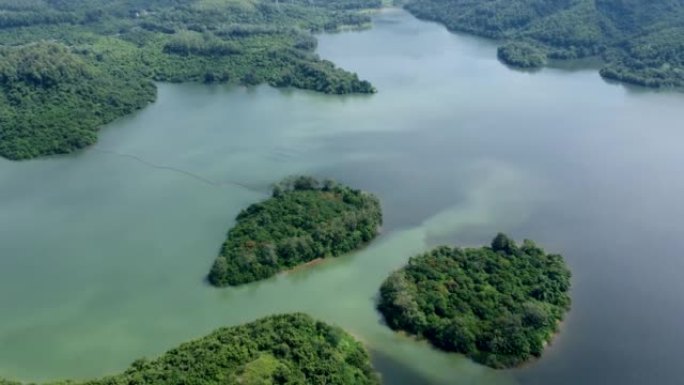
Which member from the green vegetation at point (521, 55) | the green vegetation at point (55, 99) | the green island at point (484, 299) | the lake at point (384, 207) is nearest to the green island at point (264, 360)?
the lake at point (384, 207)

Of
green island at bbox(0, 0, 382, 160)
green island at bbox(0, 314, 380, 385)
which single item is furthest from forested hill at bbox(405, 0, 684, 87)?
green island at bbox(0, 314, 380, 385)

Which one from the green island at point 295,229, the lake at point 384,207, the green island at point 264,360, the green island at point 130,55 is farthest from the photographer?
the green island at point 130,55

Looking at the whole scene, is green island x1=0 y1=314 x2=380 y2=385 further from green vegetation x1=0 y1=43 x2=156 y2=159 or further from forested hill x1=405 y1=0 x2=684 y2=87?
forested hill x1=405 y1=0 x2=684 y2=87

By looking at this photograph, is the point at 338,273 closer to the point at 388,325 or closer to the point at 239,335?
the point at 388,325

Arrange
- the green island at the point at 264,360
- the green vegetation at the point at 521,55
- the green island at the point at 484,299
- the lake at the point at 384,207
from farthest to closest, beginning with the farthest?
the green vegetation at the point at 521,55 → the lake at the point at 384,207 → the green island at the point at 484,299 → the green island at the point at 264,360

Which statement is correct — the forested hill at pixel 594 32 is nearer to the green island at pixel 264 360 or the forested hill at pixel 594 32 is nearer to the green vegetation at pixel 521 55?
the green vegetation at pixel 521 55

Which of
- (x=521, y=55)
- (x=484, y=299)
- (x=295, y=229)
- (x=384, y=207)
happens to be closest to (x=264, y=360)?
(x=295, y=229)
